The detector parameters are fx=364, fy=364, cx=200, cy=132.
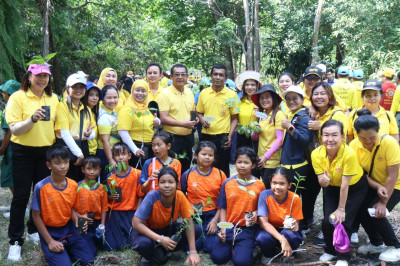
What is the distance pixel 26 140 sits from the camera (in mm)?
3836

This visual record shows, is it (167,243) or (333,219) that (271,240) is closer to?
(333,219)

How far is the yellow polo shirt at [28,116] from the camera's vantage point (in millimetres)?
3797

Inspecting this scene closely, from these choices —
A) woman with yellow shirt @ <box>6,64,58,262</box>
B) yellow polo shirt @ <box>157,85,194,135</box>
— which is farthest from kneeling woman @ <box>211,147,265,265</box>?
woman with yellow shirt @ <box>6,64,58,262</box>

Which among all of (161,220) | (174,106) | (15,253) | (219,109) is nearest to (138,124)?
(174,106)

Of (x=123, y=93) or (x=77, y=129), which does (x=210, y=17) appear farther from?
(x=77, y=129)

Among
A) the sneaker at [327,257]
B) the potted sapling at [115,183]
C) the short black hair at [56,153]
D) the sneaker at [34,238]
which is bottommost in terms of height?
the sneaker at [327,257]

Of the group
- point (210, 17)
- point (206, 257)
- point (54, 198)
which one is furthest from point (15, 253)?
point (210, 17)

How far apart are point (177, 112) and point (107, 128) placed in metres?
0.97

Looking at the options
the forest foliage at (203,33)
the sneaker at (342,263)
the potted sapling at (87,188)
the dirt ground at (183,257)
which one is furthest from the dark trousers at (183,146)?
the forest foliage at (203,33)

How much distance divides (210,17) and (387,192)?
483 inches

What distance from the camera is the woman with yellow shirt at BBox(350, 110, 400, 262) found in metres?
3.66

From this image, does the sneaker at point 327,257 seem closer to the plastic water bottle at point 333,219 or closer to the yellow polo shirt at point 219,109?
the plastic water bottle at point 333,219

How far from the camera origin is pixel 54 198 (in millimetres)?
3811

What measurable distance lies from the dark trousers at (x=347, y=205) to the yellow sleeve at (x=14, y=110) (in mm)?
3344
